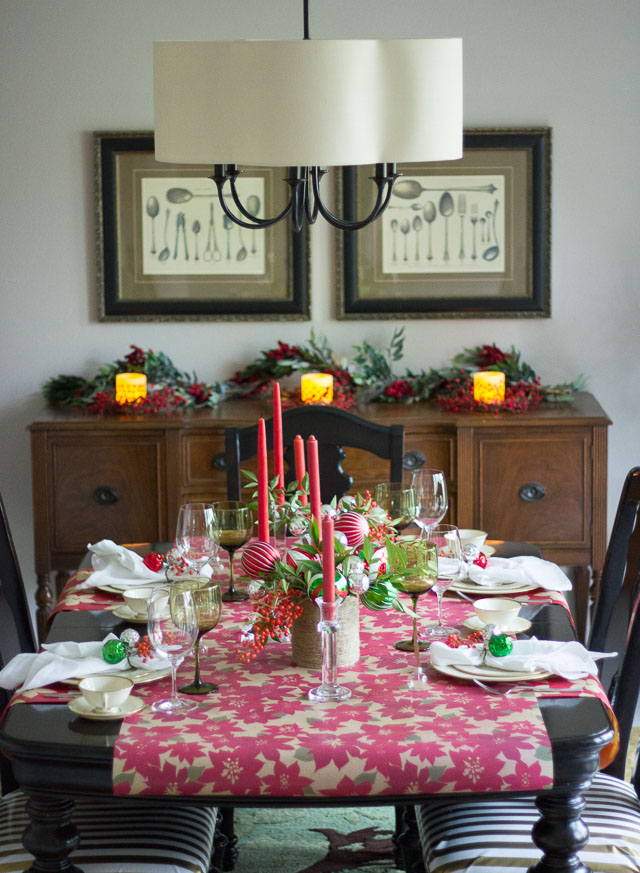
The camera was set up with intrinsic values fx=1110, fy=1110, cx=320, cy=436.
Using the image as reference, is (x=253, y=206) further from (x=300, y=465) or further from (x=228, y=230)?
(x=300, y=465)

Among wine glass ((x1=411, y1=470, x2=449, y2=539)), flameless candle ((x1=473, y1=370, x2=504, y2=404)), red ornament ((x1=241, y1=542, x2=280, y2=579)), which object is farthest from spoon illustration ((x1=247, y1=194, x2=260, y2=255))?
red ornament ((x1=241, y1=542, x2=280, y2=579))

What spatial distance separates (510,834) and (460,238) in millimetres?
2429

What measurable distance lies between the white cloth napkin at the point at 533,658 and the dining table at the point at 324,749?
0.06 ft

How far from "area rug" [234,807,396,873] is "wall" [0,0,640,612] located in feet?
5.31

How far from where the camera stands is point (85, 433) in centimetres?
350

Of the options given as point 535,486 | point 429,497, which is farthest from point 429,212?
point 429,497

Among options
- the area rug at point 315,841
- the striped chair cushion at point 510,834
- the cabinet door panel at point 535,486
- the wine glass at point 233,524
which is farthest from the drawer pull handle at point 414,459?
the striped chair cushion at point 510,834

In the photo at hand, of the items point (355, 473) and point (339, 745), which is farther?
point (355, 473)

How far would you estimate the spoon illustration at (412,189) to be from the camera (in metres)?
3.80

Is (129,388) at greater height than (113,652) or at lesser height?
greater

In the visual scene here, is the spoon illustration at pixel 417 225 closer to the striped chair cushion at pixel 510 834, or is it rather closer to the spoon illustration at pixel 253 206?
the spoon illustration at pixel 253 206

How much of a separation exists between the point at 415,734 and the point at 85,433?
2144mm

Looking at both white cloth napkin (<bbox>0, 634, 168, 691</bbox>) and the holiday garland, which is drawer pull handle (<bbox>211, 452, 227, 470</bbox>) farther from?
white cloth napkin (<bbox>0, 634, 168, 691</bbox>)

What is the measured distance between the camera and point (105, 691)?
169cm
